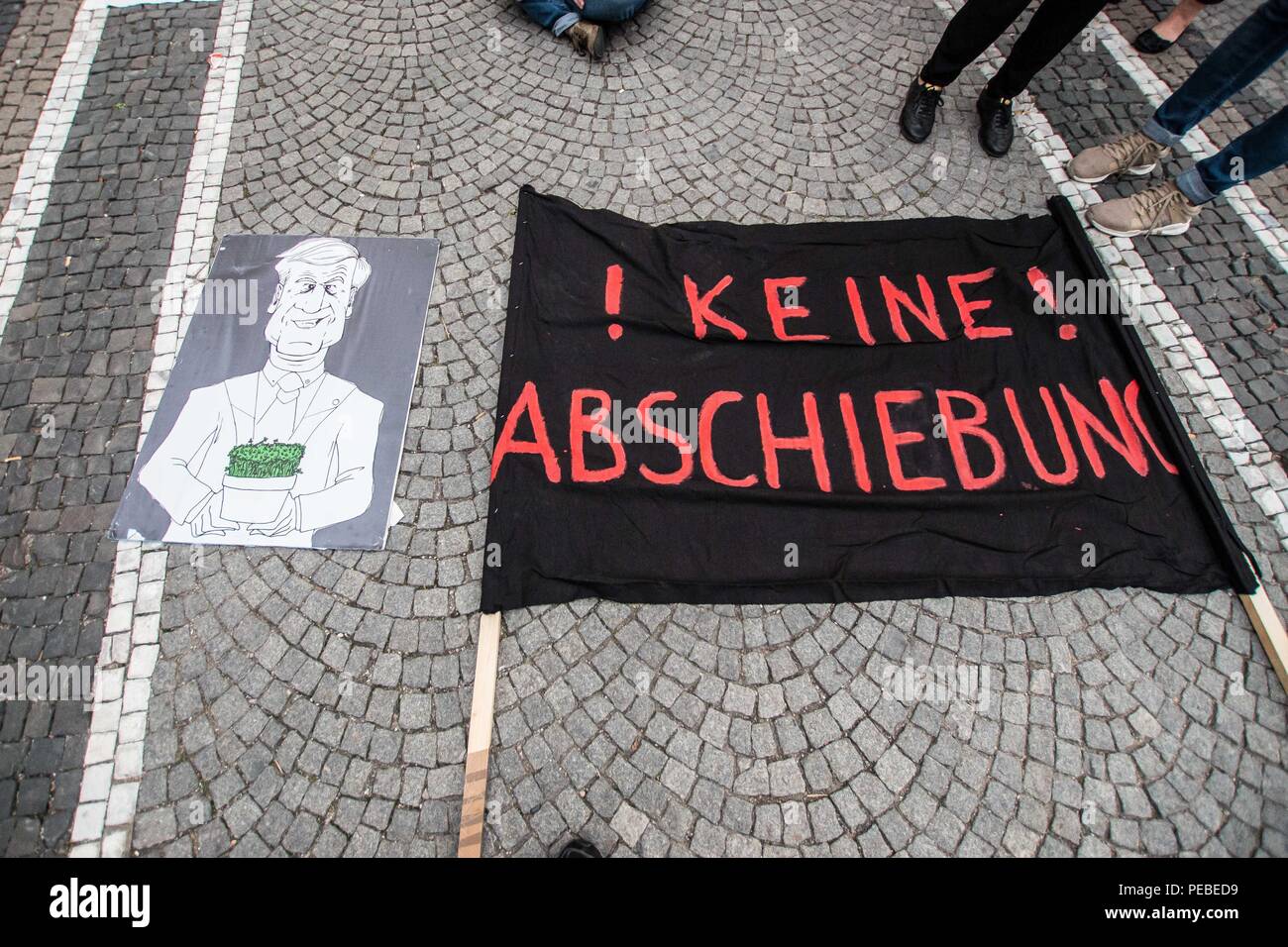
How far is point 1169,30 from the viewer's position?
5676 mm

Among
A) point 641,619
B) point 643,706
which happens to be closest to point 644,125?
point 641,619

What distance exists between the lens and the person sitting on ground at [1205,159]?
13.7 feet

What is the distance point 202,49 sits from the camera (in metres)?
5.39

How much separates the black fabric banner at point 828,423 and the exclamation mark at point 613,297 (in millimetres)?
18

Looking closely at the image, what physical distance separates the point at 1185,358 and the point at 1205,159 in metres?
1.66

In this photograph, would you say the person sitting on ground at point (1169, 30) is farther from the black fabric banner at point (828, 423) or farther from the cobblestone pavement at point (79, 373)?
the cobblestone pavement at point (79, 373)

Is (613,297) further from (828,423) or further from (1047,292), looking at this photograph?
(1047,292)

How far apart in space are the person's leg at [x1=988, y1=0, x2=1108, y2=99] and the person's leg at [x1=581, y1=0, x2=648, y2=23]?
2977mm

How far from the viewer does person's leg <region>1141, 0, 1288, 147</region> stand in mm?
4070

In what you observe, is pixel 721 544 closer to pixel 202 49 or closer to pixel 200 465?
pixel 200 465

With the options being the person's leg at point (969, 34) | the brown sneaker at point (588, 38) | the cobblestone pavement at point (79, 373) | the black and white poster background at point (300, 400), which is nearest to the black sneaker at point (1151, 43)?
the person's leg at point (969, 34)

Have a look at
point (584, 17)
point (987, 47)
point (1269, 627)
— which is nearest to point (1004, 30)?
point (987, 47)

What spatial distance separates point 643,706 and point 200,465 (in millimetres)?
2900
